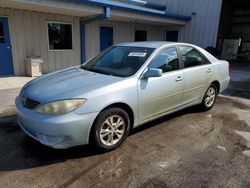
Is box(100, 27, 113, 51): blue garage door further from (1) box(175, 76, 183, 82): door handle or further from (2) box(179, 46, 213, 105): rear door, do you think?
(1) box(175, 76, 183, 82): door handle

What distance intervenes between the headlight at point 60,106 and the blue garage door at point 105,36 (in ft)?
30.3

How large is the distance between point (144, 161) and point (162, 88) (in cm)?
126

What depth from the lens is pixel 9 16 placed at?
7973 millimetres

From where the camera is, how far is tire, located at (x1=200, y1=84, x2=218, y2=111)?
15.6 ft

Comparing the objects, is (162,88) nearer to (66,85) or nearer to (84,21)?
(66,85)

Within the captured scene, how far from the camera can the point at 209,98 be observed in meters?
4.86

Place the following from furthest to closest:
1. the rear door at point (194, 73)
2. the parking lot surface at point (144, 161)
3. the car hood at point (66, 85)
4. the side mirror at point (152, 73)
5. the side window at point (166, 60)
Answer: the rear door at point (194, 73) < the side window at point (166, 60) < the side mirror at point (152, 73) < the car hood at point (66, 85) < the parking lot surface at point (144, 161)

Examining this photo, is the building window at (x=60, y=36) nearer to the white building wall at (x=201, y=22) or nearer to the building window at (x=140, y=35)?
the building window at (x=140, y=35)

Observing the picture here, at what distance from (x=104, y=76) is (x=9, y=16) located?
21.6 ft

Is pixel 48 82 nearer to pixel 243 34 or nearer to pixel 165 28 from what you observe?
pixel 165 28

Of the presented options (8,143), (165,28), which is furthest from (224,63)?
(165,28)

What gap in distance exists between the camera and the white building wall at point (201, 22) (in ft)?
43.0

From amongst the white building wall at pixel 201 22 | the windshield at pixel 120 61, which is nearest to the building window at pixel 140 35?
the white building wall at pixel 201 22

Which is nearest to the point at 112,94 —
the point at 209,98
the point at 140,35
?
the point at 209,98
